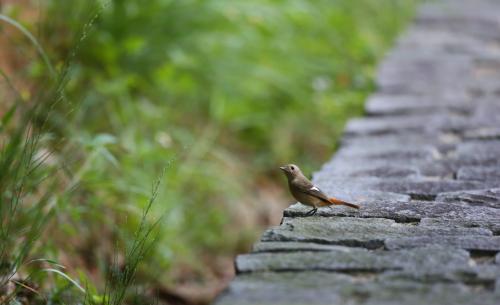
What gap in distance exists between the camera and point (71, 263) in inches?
130

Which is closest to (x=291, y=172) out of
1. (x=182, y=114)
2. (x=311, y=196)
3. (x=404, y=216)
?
(x=311, y=196)

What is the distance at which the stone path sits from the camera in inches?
62.2

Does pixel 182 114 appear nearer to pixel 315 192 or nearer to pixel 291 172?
pixel 291 172

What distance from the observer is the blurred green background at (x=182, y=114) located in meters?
3.33

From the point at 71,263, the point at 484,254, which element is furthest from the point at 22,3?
the point at 484,254

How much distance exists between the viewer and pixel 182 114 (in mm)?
4715

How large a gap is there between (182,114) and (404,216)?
9.06 ft

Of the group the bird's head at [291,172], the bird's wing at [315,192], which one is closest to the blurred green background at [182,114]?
the bird's head at [291,172]

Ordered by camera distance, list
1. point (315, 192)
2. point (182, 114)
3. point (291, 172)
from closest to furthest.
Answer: point (315, 192) → point (291, 172) → point (182, 114)

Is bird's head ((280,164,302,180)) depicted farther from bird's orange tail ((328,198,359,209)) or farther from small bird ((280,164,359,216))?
bird's orange tail ((328,198,359,209))

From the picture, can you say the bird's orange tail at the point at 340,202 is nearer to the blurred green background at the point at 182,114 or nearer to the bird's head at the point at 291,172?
the bird's head at the point at 291,172

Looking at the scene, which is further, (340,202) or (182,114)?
(182,114)

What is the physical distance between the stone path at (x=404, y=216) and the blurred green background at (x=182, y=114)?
0.54 m

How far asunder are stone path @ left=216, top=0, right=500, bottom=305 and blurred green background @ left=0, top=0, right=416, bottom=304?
0.54 m
